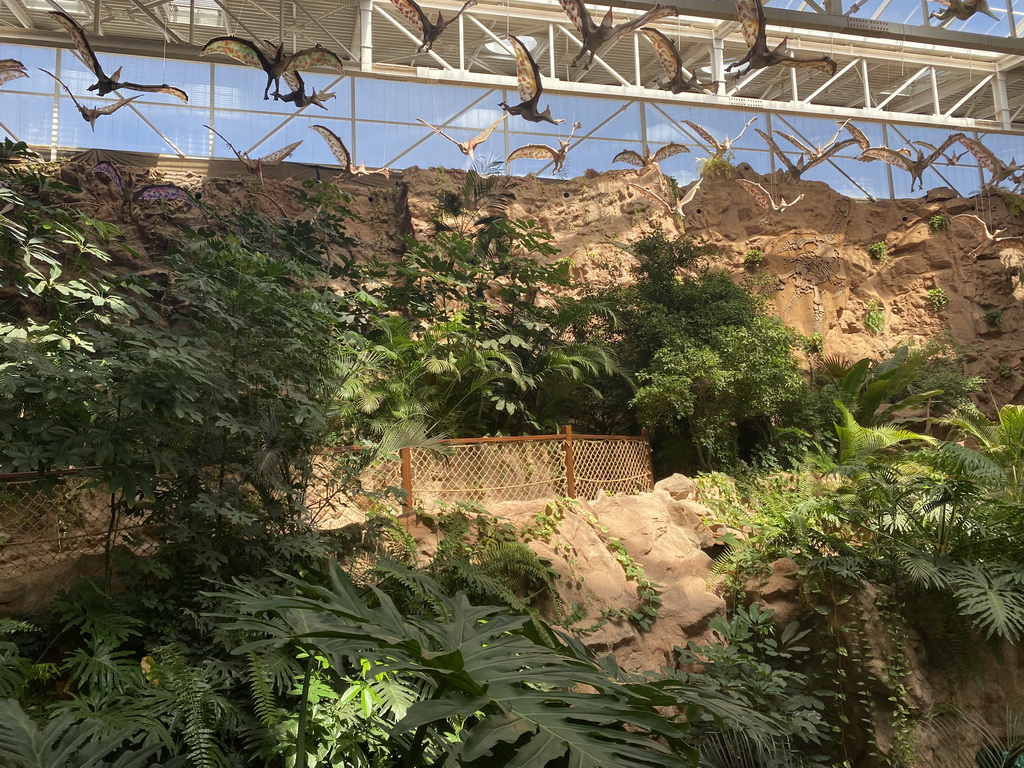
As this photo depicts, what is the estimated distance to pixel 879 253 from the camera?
15688mm

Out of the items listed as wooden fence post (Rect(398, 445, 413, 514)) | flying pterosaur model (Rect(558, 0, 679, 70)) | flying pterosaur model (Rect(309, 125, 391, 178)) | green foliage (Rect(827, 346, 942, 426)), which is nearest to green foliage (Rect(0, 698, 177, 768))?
wooden fence post (Rect(398, 445, 413, 514))

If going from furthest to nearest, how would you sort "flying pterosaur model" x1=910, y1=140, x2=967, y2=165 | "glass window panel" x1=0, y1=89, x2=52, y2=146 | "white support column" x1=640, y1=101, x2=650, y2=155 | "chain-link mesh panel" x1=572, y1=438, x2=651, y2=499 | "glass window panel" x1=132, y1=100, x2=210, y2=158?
"white support column" x1=640, y1=101, x2=650, y2=155 < "flying pterosaur model" x1=910, y1=140, x2=967, y2=165 < "glass window panel" x1=132, y1=100, x2=210, y2=158 < "glass window panel" x1=0, y1=89, x2=52, y2=146 < "chain-link mesh panel" x1=572, y1=438, x2=651, y2=499

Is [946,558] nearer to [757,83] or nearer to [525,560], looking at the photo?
[525,560]

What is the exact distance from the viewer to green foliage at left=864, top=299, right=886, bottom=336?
14852mm

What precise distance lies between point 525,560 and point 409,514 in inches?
43.6

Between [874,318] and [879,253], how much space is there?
5.59 ft

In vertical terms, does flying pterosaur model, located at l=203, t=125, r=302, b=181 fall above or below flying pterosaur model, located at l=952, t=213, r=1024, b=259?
above

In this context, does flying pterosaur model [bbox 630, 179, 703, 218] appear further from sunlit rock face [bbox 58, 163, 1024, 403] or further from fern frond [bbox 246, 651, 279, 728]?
fern frond [bbox 246, 651, 279, 728]

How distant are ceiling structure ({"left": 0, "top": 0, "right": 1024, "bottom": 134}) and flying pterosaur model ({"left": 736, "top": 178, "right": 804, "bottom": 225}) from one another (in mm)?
1727

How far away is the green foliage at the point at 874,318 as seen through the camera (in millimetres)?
14852

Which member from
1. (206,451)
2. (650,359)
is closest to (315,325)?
(206,451)

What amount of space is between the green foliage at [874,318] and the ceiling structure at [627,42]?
3847mm

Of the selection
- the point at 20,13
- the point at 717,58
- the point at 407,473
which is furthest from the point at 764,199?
the point at 20,13

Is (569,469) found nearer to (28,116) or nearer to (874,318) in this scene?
(874,318)
